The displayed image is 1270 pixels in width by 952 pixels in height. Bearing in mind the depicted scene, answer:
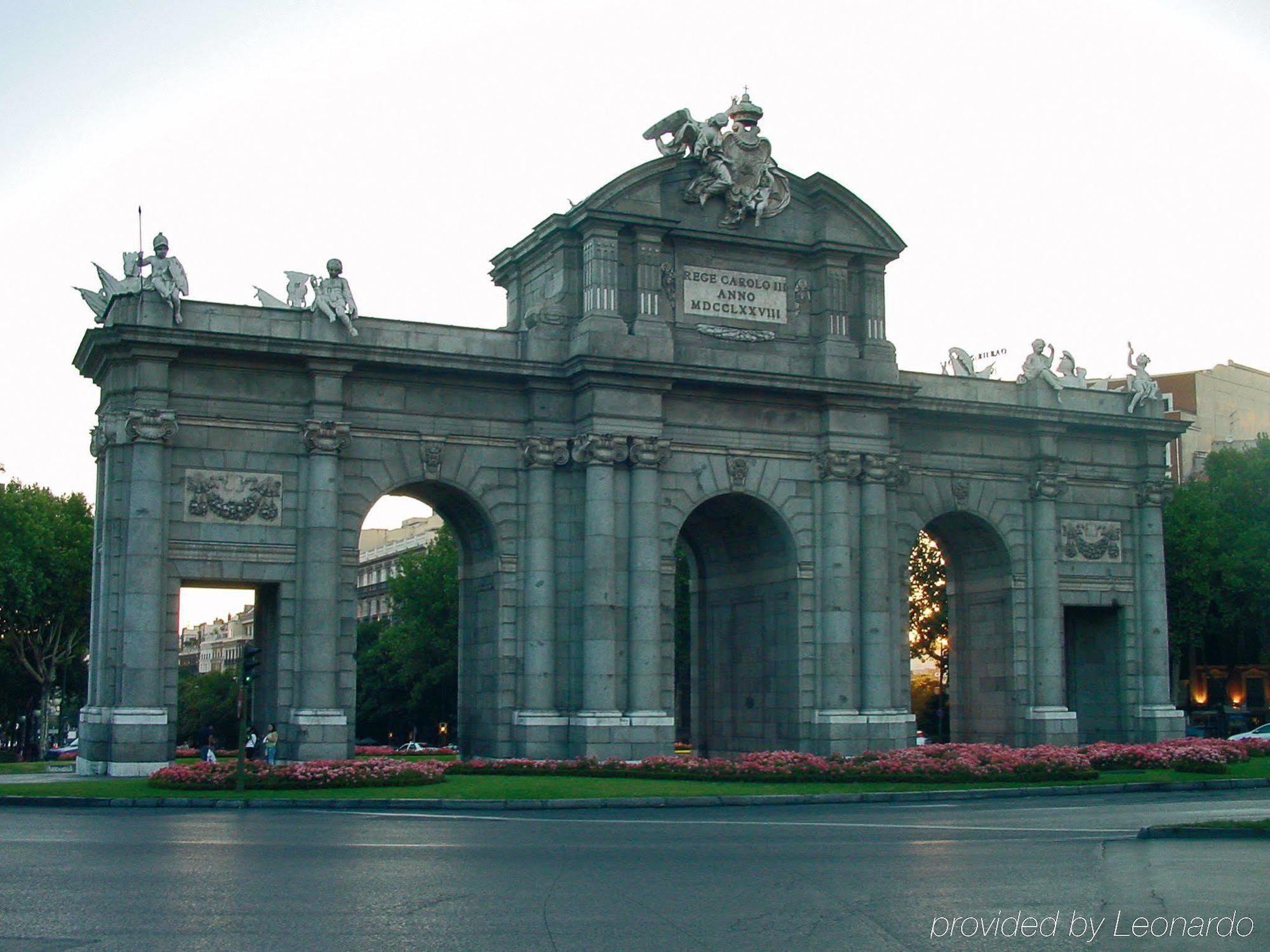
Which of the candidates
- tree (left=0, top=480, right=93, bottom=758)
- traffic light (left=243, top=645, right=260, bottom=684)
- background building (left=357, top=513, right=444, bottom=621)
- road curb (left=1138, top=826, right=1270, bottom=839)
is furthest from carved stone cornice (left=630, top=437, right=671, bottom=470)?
background building (left=357, top=513, right=444, bottom=621)

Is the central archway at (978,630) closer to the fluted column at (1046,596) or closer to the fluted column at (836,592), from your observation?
the fluted column at (1046,596)

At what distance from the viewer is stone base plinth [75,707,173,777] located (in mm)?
40750

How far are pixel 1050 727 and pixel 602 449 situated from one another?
18.4m

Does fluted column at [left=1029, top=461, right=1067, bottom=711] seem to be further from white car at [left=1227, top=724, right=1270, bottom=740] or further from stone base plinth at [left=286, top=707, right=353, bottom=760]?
stone base plinth at [left=286, top=707, right=353, bottom=760]

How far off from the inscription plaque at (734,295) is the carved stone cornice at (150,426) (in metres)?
15.5

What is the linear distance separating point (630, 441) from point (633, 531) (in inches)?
102

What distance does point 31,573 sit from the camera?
2835 inches

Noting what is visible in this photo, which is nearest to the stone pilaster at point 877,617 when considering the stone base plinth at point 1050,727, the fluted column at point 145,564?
the stone base plinth at point 1050,727

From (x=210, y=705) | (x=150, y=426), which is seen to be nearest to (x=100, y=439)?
(x=150, y=426)

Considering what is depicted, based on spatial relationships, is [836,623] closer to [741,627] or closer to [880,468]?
[741,627]

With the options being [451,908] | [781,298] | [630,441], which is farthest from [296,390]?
[451,908]

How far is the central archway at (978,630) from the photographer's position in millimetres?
53656

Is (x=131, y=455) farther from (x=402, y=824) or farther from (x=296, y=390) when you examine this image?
(x=402, y=824)

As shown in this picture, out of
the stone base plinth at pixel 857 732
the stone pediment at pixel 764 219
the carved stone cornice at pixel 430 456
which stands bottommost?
the stone base plinth at pixel 857 732
